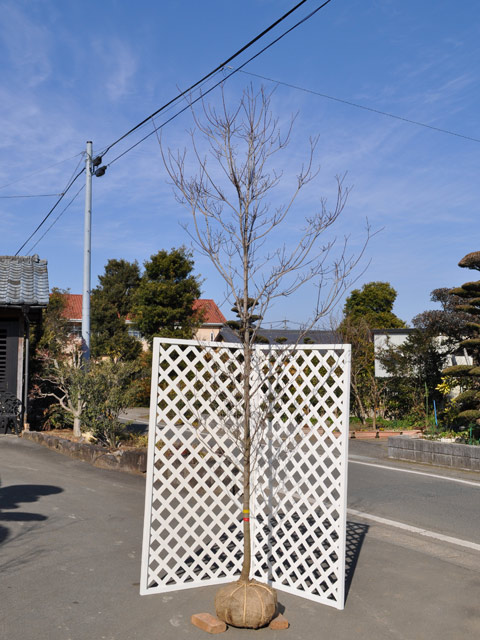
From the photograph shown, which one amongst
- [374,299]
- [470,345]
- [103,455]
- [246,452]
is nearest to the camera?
[246,452]

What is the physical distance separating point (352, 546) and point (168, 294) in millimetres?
22878

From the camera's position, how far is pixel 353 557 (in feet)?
19.0

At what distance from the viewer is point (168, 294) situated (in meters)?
28.3

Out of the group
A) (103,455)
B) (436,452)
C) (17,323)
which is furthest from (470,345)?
(17,323)

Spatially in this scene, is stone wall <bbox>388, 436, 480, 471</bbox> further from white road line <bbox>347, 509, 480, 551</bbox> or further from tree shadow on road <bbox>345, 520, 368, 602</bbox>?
tree shadow on road <bbox>345, 520, 368, 602</bbox>

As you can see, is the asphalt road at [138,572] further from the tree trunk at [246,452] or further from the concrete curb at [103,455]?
the concrete curb at [103,455]

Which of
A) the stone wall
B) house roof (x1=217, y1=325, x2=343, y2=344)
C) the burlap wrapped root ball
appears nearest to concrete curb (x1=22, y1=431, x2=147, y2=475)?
house roof (x1=217, y1=325, x2=343, y2=344)

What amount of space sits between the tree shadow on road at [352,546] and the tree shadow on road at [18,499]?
10.7 ft

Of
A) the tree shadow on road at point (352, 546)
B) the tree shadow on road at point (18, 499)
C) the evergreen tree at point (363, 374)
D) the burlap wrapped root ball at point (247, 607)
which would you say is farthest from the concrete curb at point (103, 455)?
the evergreen tree at point (363, 374)

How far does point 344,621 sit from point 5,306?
446 inches

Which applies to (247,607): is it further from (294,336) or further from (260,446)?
(294,336)

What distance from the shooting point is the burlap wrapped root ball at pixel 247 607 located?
4012 millimetres

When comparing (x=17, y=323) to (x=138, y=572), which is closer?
(x=138, y=572)

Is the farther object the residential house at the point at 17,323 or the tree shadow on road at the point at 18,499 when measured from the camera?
the residential house at the point at 17,323
